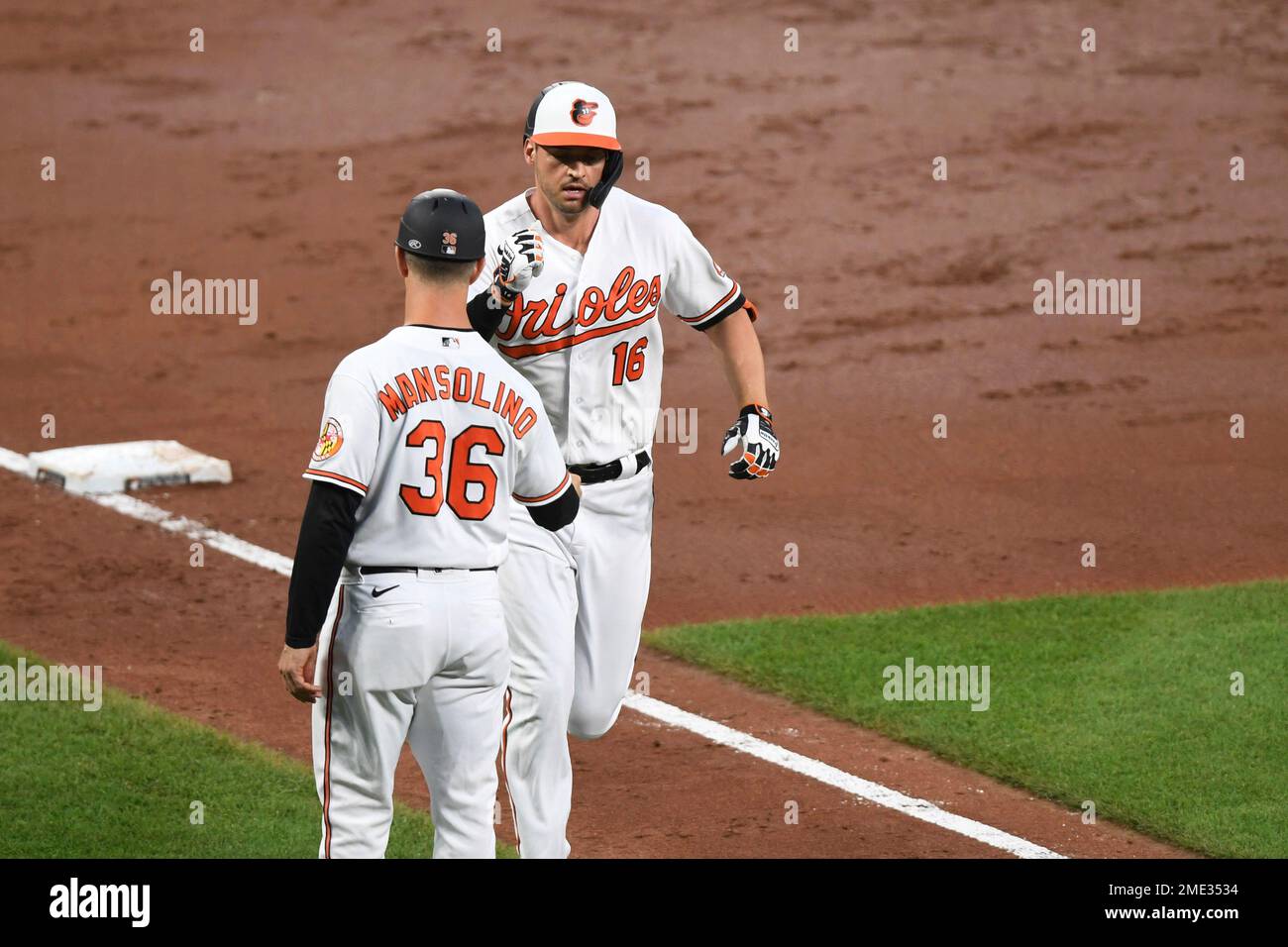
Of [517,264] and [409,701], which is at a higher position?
[517,264]

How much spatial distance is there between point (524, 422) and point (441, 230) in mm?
471

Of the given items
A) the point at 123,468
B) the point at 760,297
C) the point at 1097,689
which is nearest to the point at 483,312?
the point at 1097,689

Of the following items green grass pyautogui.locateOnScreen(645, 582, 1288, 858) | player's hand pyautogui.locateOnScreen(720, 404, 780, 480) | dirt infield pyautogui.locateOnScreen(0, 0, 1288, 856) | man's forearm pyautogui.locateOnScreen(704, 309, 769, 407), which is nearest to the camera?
player's hand pyautogui.locateOnScreen(720, 404, 780, 480)

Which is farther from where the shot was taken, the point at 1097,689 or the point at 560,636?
the point at 1097,689

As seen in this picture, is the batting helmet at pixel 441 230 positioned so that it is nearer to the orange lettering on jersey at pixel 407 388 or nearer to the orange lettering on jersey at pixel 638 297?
the orange lettering on jersey at pixel 407 388

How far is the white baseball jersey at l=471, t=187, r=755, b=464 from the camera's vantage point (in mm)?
5000

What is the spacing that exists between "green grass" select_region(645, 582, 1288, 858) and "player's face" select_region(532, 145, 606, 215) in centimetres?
231

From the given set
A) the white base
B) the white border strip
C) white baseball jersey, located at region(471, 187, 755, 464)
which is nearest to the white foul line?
the white border strip

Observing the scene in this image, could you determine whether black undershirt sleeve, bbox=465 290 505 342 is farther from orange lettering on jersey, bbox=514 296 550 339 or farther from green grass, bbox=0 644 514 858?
green grass, bbox=0 644 514 858

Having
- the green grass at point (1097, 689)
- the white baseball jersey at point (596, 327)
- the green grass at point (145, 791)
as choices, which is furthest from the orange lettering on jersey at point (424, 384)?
the green grass at point (1097, 689)

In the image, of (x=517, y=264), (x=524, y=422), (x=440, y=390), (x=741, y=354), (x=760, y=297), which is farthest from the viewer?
(x=760, y=297)

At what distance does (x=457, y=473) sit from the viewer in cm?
419

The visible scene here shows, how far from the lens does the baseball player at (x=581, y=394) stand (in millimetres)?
4852

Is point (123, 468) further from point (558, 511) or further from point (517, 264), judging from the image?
point (558, 511)
